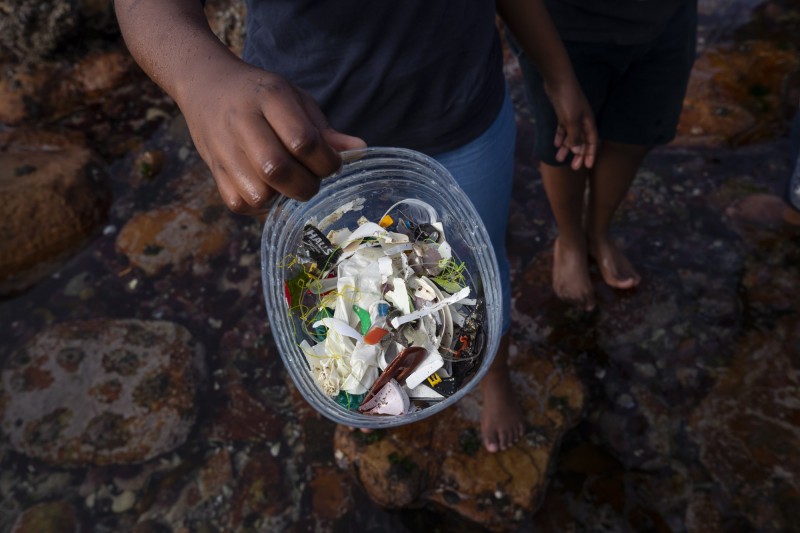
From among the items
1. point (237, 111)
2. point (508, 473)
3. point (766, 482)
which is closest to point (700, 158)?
point (766, 482)

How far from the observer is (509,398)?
85.1 inches

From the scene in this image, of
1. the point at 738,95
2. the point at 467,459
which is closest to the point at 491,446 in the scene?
the point at 467,459

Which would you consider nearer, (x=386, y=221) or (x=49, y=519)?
(x=386, y=221)

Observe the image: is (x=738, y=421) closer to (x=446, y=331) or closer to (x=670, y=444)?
(x=670, y=444)

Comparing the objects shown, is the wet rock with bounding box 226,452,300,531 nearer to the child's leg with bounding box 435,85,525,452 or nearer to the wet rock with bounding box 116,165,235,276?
the child's leg with bounding box 435,85,525,452

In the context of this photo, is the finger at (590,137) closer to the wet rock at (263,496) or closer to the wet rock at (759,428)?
the wet rock at (759,428)

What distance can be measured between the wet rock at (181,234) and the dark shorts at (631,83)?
177 cm

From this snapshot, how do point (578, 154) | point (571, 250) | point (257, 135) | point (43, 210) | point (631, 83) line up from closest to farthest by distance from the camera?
1. point (257, 135)
2. point (578, 154)
3. point (631, 83)
4. point (571, 250)
5. point (43, 210)

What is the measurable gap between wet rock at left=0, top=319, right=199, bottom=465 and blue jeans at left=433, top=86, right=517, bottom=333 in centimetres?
160

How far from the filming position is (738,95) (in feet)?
10.6

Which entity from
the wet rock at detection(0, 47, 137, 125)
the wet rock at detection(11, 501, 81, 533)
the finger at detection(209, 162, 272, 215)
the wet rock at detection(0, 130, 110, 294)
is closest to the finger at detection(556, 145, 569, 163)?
the finger at detection(209, 162, 272, 215)

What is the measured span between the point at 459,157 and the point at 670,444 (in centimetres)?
142

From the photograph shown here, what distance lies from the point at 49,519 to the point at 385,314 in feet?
6.17

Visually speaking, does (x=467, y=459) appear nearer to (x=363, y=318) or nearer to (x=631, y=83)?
(x=363, y=318)
